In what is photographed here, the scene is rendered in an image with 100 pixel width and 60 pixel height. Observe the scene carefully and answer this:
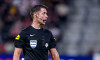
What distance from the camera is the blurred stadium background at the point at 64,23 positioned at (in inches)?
497

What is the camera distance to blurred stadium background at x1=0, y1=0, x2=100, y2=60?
41.4 ft

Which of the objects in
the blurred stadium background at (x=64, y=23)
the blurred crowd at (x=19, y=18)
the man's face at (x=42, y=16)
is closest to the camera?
the man's face at (x=42, y=16)

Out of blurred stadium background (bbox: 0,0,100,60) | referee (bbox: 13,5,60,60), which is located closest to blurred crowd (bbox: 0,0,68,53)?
blurred stadium background (bbox: 0,0,100,60)

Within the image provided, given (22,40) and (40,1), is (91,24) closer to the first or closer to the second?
(40,1)

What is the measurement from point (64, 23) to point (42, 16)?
7.51m

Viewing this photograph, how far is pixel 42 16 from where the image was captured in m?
6.20

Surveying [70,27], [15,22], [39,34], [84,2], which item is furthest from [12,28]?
[39,34]

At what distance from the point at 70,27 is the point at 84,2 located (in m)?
1.28

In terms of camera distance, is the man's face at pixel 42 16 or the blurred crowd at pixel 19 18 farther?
the blurred crowd at pixel 19 18

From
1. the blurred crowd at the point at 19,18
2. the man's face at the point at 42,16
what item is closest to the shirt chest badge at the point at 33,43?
the man's face at the point at 42,16

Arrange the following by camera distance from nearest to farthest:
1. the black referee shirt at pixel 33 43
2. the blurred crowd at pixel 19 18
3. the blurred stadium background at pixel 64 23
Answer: the black referee shirt at pixel 33 43
the blurred crowd at pixel 19 18
the blurred stadium background at pixel 64 23

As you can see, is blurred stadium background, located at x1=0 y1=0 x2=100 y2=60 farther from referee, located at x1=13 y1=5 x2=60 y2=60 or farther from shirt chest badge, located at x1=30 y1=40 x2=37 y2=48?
shirt chest badge, located at x1=30 y1=40 x2=37 y2=48

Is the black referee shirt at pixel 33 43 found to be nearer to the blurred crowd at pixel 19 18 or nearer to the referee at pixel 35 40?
the referee at pixel 35 40

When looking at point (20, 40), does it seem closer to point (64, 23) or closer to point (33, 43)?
point (33, 43)
